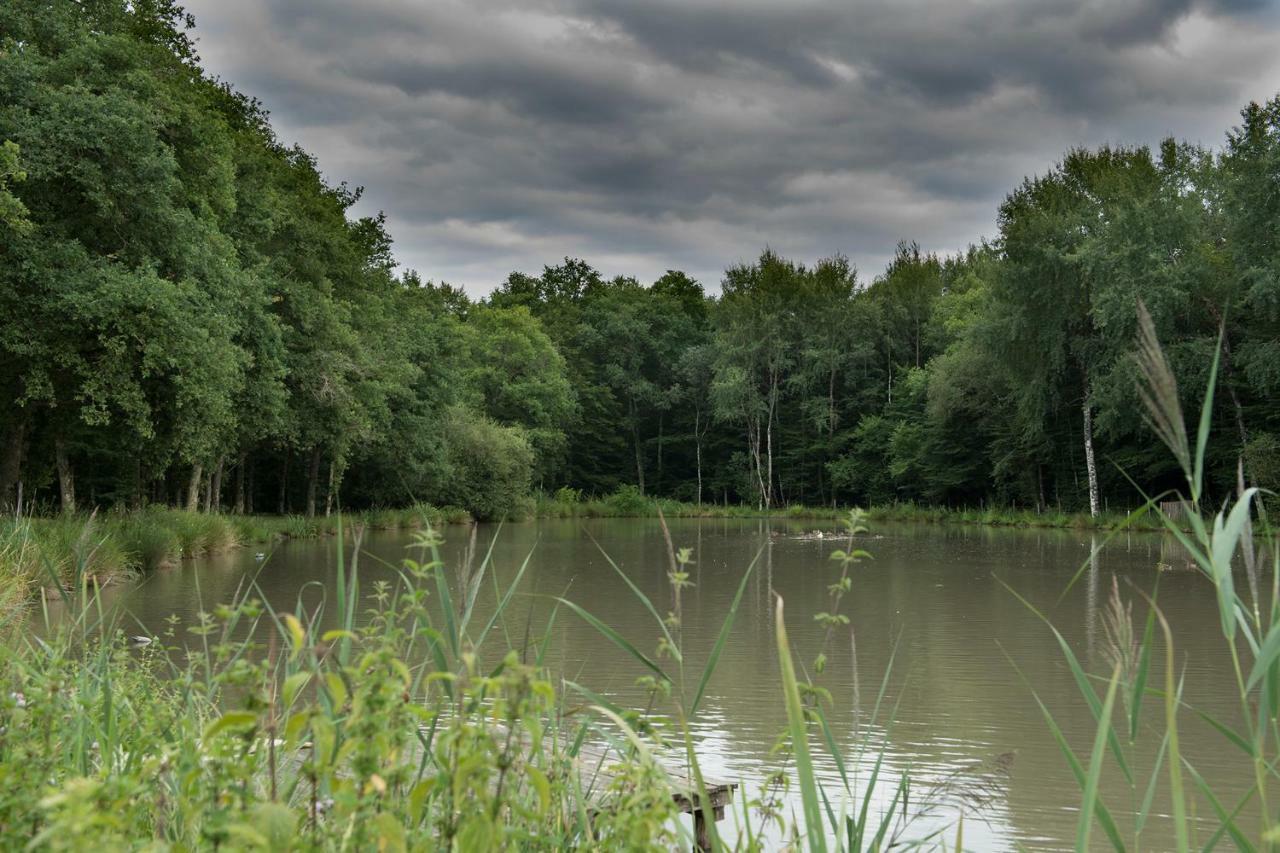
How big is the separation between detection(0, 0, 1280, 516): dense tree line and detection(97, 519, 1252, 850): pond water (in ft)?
5.42

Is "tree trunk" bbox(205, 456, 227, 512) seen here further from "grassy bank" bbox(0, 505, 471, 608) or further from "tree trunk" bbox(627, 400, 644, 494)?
"tree trunk" bbox(627, 400, 644, 494)

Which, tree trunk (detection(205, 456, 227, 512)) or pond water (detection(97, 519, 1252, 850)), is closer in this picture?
pond water (detection(97, 519, 1252, 850))

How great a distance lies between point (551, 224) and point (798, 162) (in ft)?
56.2

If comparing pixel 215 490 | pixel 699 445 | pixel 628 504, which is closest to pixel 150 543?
pixel 215 490

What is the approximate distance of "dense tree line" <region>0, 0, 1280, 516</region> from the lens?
1367cm

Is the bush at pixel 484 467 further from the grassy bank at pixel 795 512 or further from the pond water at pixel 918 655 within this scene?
the pond water at pixel 918 655

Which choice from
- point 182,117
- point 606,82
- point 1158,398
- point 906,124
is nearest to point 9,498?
point 182,117

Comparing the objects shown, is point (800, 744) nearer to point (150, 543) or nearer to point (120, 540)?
point (120, 540)

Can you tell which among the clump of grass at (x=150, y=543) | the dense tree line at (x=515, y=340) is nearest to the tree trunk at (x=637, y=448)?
the dense tree line at (x=515, y=340)

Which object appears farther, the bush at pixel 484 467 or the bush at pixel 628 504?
the bush at pixel 628 504

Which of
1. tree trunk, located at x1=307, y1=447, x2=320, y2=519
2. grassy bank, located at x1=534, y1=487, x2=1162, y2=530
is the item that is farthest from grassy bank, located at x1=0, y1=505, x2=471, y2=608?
grassy bank, located at x1=534, y1=487, x2=1162, y2=530

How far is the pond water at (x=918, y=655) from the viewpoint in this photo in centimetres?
418

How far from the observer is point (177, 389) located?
13852 millimetres

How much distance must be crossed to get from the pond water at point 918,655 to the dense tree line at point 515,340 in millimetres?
1651
